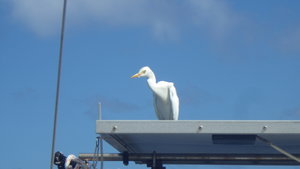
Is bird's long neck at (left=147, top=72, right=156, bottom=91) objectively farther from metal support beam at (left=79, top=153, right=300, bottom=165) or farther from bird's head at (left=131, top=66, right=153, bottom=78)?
metal support beam at (left=79, top=153, right=300, bottom=165)

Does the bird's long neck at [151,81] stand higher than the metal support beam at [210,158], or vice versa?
the bird's long neck at [151,81]

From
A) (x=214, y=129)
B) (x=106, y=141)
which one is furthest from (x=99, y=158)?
(x=214, y=129)

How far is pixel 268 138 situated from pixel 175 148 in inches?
111

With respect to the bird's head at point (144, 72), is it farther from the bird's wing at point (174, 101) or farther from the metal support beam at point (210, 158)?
the metal support beam at point (210, 158)

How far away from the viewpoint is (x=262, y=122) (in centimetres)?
1574

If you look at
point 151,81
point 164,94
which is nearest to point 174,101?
point 164,94

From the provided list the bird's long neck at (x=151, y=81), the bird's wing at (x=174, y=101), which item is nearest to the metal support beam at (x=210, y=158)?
the bird's wing at (x=174, y=101)

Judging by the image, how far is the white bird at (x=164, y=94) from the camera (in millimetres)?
19906

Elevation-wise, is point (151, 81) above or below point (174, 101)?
above

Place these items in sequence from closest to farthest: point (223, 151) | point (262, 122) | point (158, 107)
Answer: point (262, 122) < point (223, 151) < point (158, 107)

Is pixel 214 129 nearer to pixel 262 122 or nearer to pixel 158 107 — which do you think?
pixel 262 122

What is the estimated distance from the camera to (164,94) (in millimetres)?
20062

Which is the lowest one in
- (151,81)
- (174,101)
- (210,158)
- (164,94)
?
(210,158)

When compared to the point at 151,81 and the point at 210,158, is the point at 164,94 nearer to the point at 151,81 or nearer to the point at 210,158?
the point at 151,81
